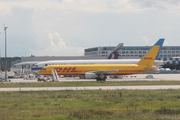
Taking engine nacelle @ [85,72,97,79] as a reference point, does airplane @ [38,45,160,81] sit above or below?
above

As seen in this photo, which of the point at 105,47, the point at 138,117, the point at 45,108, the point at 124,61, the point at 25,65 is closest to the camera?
the point at 138,117

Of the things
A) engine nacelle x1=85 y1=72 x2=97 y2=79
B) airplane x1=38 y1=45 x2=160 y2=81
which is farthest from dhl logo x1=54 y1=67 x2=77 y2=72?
engine nacelle x1=85 y1=72 x2=97 y2=79

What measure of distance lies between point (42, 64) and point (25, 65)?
20073 mm

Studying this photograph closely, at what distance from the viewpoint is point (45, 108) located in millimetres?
16297

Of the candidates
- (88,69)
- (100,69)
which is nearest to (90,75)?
(88,69)

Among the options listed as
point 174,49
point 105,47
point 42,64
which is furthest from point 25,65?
point 174,49

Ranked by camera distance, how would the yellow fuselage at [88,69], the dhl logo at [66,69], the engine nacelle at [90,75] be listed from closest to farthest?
the engine nacelle at [90,75], the dhl logo at [66,69], the yellow fuselage at [88,69]

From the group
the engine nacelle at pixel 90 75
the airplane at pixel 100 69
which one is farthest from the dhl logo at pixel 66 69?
the engine nacelle at pixel 90 75

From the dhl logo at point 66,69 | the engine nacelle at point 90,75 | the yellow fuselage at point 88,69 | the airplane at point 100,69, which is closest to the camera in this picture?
the engine nacelle at point 90,75

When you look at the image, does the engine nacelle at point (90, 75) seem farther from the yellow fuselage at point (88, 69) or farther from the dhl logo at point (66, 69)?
the dhl logo at point (66, 69)

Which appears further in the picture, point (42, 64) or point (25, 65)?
point (25, 65)

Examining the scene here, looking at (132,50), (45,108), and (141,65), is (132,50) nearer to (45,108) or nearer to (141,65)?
(141,65)

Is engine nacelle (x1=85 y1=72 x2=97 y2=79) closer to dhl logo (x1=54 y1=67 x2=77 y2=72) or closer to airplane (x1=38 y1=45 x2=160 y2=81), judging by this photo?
airplane (x1=38 y1=45 x2=160 y2=81)

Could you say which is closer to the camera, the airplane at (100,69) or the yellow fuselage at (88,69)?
the airplane at (100,69)
